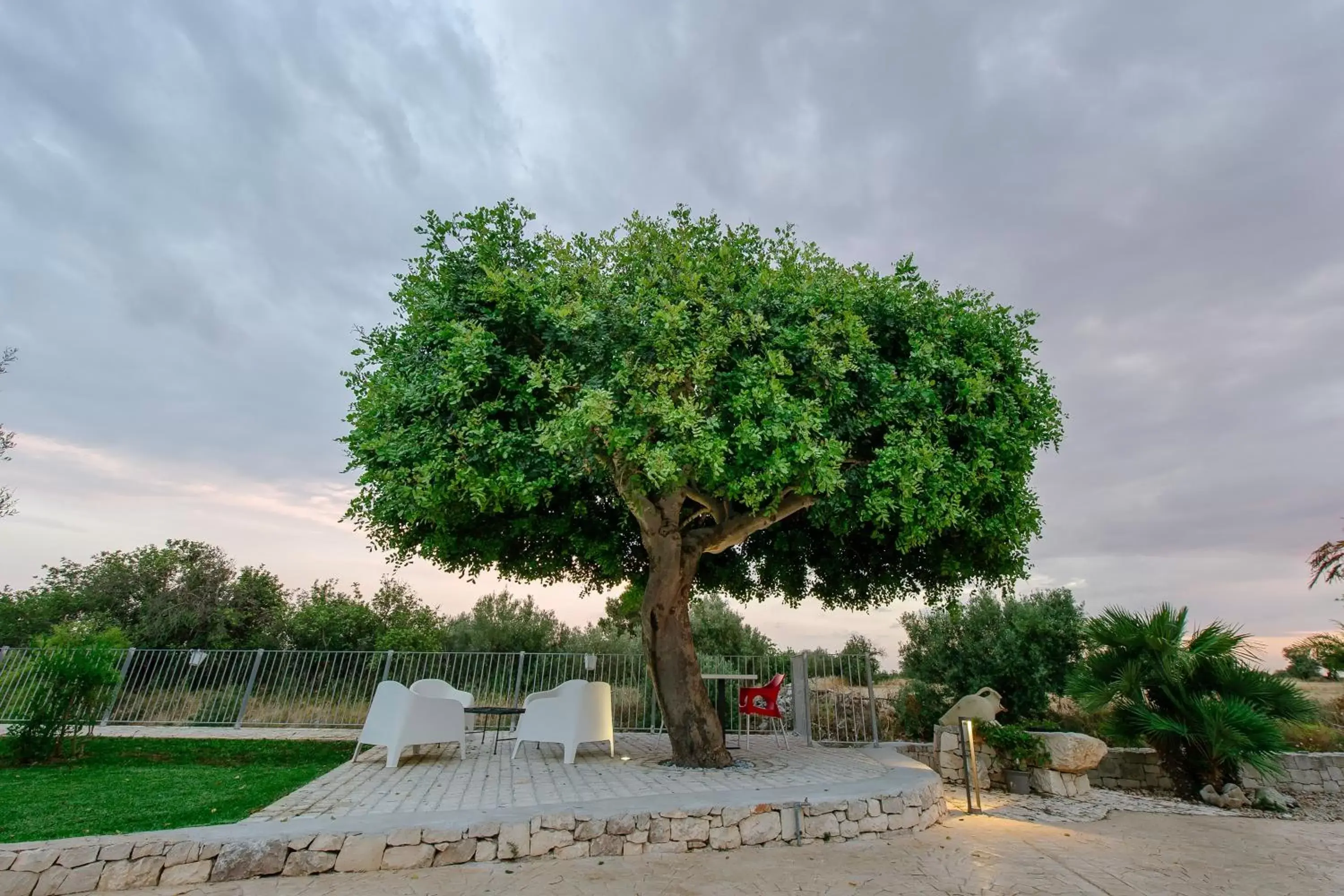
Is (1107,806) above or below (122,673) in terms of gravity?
below

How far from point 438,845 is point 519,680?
9.42m

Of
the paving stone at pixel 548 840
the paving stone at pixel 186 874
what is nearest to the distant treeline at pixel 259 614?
the paving stone at pixel 548 840

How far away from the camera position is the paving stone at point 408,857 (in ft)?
14.3

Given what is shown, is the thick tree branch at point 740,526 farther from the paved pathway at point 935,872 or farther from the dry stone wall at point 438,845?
the paved pathway at point 935,872

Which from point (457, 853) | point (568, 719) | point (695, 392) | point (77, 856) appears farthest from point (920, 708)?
point (77, 856)

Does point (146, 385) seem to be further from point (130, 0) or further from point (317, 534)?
point (130, 0)

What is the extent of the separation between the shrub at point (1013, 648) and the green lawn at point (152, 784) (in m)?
12.8

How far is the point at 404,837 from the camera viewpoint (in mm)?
4418

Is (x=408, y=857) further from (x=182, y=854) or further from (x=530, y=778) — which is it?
(x=530, y=778)

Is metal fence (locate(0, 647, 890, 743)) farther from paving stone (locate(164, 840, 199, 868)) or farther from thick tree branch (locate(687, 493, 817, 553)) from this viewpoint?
paving stone (locate(164, 840, 199, 868))

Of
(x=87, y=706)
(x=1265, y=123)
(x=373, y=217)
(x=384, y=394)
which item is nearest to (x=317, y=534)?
(x=87, y=706)

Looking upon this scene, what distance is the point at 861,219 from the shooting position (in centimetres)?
1041

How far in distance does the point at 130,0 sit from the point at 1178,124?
15248 millimetres

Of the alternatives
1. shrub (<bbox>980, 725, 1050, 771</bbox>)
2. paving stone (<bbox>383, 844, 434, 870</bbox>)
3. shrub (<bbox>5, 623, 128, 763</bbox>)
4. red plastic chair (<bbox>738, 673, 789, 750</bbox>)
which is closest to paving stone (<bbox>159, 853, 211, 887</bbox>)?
paving stone (<bbox>383, 844, 434, 870</bbox>)
